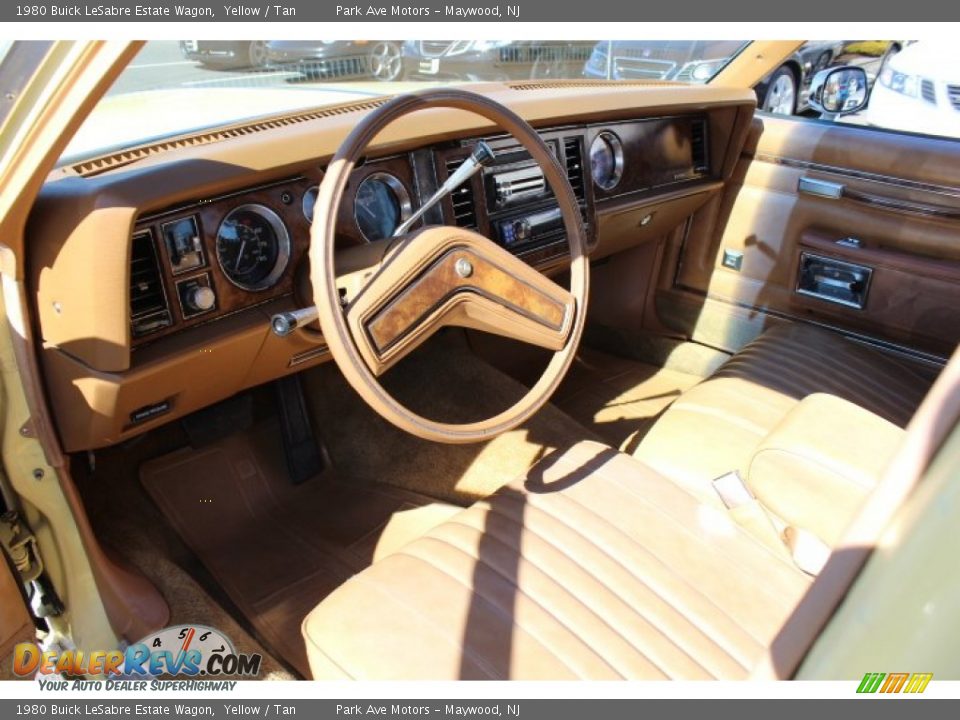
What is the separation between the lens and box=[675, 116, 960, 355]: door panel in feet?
7.92

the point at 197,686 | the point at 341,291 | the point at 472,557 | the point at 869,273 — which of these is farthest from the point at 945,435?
the point at 869,273

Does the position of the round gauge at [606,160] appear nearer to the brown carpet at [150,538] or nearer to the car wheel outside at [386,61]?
the car wheel outside at [386,61]

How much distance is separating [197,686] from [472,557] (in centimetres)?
72

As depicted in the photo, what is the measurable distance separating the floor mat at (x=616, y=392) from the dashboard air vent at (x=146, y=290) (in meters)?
1.62

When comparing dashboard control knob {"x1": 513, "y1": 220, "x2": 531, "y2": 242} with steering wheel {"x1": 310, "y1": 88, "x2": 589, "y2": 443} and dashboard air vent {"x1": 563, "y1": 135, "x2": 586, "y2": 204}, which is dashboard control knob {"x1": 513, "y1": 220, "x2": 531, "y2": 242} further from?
steering wheel {"x1": 310, "y1": 88, "x2": 589, "y2": 443}

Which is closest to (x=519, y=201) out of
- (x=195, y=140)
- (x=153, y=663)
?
(x=195, y=140)

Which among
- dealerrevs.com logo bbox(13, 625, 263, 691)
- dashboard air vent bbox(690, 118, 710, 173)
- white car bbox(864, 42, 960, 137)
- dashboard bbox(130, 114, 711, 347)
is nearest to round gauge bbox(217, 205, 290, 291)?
dashboard bbox(130, 114, 711, 347)

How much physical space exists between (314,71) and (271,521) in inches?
55.2

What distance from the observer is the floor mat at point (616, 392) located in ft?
9.51

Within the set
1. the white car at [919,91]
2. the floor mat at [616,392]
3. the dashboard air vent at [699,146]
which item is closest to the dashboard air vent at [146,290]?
the floor mat at [616,392]

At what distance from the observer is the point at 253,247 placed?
1.81 metres

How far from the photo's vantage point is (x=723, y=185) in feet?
9.58

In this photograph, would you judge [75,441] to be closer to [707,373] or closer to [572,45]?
[572,45]

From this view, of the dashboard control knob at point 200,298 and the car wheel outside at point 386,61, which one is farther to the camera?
the car wheel outside at point 386,61
